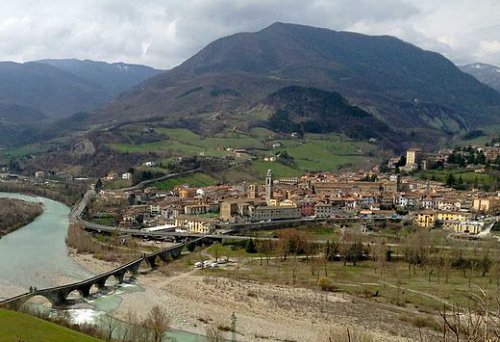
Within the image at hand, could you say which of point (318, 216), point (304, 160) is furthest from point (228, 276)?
point (304, 160)

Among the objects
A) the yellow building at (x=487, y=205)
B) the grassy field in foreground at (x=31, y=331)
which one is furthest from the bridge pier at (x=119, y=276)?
the yellow building at (x=487, y=205)

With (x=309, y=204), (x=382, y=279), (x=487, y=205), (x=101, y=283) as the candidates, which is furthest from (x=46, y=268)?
(x=487, y=205)

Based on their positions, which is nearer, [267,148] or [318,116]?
[267,148]

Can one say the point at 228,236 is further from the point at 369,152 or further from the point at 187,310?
the point at 369,152

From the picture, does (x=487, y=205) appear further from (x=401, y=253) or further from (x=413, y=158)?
(x=413, y=158)

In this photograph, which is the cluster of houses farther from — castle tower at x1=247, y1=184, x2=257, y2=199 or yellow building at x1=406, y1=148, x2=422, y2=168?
yellow building at x1=406, y1=148, x2=422, y2=168

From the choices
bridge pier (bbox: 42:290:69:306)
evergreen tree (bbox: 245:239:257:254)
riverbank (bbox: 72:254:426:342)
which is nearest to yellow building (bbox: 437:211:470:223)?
evergreen tree (bbox: 245:239:257:254)
